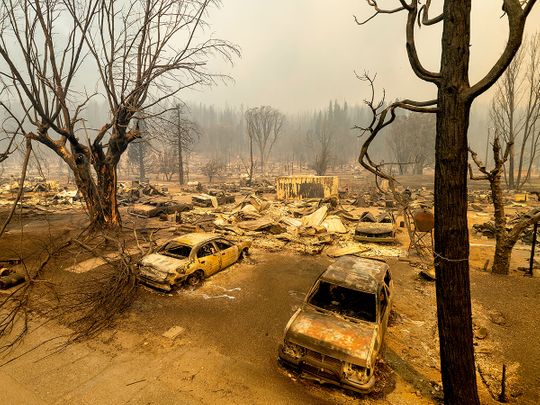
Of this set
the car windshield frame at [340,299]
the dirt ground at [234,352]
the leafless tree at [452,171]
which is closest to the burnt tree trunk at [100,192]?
the dirt ground at [234,352]

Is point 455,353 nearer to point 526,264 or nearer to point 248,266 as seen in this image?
point 248,266

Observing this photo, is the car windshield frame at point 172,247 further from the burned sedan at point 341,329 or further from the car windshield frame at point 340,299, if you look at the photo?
the burned sedan at point 341,329

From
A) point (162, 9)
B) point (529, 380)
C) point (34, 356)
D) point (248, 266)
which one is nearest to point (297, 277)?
point (248, 266)

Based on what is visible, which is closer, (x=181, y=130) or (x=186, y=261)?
(x=186, y=261)

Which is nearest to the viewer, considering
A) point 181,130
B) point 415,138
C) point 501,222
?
point 501,222

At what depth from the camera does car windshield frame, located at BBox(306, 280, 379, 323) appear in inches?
232

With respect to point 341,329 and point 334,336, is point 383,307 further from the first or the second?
point 334,336

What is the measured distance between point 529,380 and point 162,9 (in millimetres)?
16498

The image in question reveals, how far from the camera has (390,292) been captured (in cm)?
648

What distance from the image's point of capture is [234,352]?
5.70 meters

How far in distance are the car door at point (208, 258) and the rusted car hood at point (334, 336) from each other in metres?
4.11

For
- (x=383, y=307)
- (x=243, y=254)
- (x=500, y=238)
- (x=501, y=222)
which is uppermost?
(x=501, y=222)

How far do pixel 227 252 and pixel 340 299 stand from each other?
15.0ft

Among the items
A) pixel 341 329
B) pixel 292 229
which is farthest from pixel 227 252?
pixel 292 229
